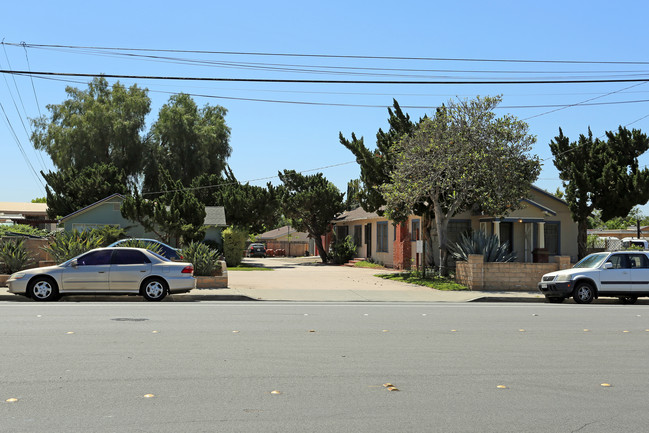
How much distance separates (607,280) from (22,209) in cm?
7397

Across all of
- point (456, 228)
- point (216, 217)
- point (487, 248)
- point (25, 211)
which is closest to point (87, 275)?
point (487, 248)

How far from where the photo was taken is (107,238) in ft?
88.0

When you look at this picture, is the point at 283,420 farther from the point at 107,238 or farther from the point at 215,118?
the point at 215,118

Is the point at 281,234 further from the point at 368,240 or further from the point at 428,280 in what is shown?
the point at 428,280

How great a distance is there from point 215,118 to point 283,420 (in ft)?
174

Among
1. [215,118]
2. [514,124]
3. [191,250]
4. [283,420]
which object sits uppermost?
[215,118]

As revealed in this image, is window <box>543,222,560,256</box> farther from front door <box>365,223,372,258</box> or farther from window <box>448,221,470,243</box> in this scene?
front door <box>365,223,372,258</box>

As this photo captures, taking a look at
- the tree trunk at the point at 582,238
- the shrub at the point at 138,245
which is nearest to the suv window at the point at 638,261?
the tree trunk at the point at 582,238

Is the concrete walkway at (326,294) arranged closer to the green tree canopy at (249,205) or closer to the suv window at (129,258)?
the suv window at (129,258)

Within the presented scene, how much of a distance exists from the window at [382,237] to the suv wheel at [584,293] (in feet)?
60.0

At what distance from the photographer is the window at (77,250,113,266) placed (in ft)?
55.0

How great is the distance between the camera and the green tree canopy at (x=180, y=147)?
52781 millimetres

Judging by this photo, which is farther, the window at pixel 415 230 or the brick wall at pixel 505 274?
the window at pixel 415 230

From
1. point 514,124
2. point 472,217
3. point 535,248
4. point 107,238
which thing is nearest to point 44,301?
point 107,238
